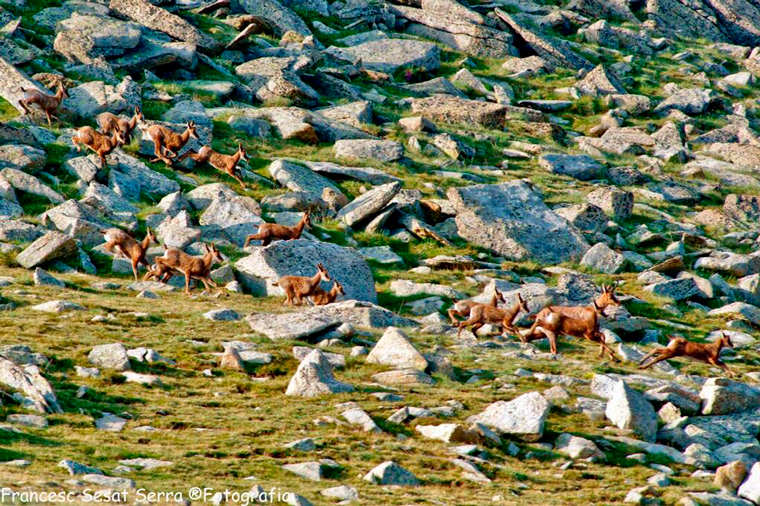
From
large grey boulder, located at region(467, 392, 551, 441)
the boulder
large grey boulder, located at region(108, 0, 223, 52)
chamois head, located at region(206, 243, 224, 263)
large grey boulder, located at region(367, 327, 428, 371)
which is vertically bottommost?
chamois head, located at region(206, 243, 224, 263)

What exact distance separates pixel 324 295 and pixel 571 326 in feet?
18.5

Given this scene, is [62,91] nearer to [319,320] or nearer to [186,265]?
[186,265]

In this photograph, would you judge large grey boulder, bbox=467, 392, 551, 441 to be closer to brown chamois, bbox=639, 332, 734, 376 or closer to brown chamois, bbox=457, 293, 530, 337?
brown chamois, bbox=639, 332, 734, 376

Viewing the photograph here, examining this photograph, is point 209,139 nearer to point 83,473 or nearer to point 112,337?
point 112,337

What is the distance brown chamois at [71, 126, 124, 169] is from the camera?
29234 millimetres

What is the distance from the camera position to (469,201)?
30.7 metres

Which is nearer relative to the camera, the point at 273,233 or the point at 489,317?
the point at 489,317

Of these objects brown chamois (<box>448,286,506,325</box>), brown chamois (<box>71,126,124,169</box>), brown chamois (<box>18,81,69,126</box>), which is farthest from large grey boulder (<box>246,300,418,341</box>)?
brown chamois (<box>18,81,69,126</box>)

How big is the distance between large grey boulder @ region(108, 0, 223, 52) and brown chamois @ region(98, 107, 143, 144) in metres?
13.0

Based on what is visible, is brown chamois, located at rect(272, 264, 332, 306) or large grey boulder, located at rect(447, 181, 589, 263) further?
large grey boulder, located at rect(447, 181, 589, 263)

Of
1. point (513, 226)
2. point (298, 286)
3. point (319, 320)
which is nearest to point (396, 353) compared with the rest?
point (319, 320)

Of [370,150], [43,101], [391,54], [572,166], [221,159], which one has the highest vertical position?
[43,101]

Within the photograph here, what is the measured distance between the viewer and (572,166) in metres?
38.8

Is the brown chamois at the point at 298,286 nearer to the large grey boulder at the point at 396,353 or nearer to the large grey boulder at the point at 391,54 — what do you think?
the large grey boulder at the point at 396,353
